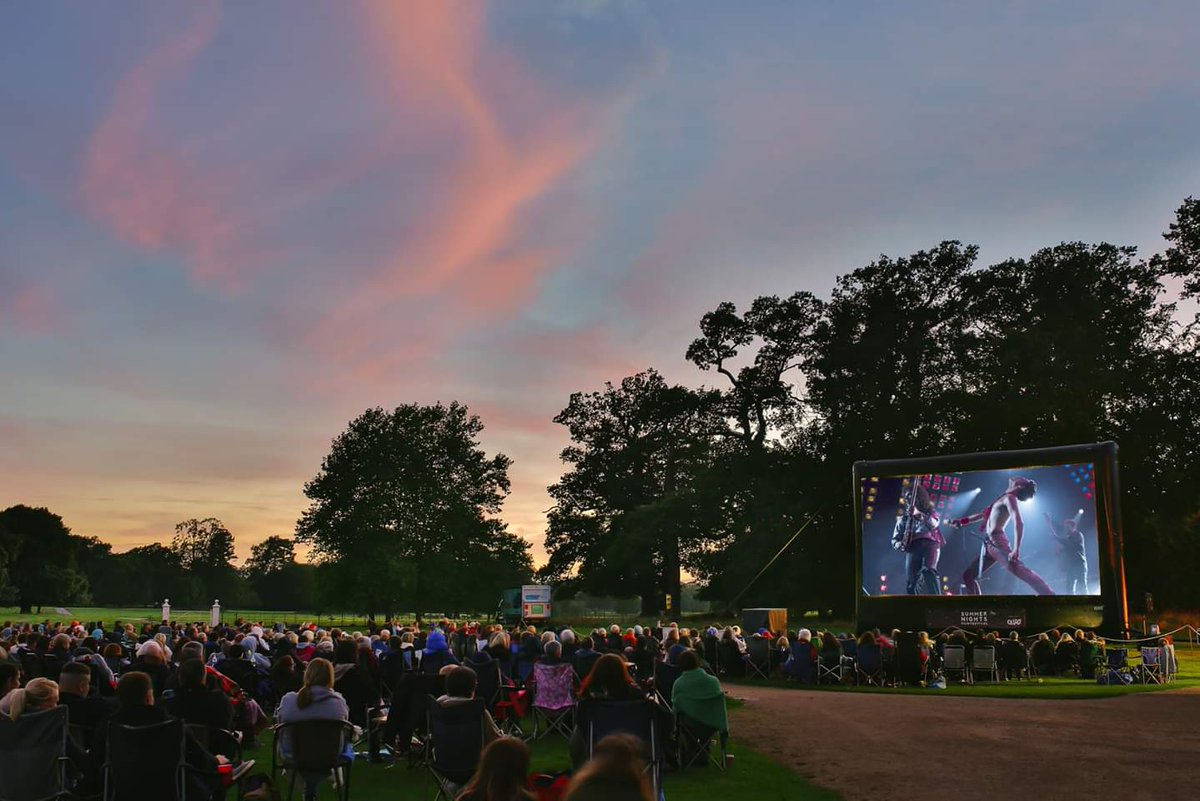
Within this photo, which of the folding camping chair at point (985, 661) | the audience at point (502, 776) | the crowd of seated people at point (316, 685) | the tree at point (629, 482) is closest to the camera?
the audience at point (502, 776)

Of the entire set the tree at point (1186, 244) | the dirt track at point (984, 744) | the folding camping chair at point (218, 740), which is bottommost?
the dirt track at point (984, 744)

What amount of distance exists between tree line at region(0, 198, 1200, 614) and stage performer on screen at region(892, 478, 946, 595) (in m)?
14.4

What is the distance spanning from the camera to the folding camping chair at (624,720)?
684 centimetres

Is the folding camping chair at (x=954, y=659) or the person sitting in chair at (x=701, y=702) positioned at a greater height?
the person sitting in chair at (x=701, y=702)

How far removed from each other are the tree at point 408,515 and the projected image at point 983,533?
31.7m

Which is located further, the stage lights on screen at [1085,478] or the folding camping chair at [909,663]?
the stage lights on screen at [1085,478]

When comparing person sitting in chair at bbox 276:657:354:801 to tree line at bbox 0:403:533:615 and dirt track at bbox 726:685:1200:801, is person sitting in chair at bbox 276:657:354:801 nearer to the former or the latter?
dirt track at bbox 726:685:1200:801

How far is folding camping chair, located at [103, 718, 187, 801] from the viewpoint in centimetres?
576

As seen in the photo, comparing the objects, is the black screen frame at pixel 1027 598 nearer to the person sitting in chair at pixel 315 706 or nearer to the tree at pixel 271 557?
the person sitting in chair at pixel 315 706

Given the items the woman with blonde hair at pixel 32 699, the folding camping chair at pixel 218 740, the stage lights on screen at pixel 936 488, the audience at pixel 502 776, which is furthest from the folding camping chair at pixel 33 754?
the stage lights on screen at pixel 936 488

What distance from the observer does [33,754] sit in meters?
5.94

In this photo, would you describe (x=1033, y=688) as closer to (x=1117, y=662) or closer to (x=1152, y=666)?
(x=1117, y=662)

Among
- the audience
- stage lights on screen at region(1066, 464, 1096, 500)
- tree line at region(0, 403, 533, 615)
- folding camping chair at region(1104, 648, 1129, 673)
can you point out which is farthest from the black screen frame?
tree line at region(0, 403, 533, 615)

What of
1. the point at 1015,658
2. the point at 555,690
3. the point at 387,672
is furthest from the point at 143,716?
the point at 1015,658
